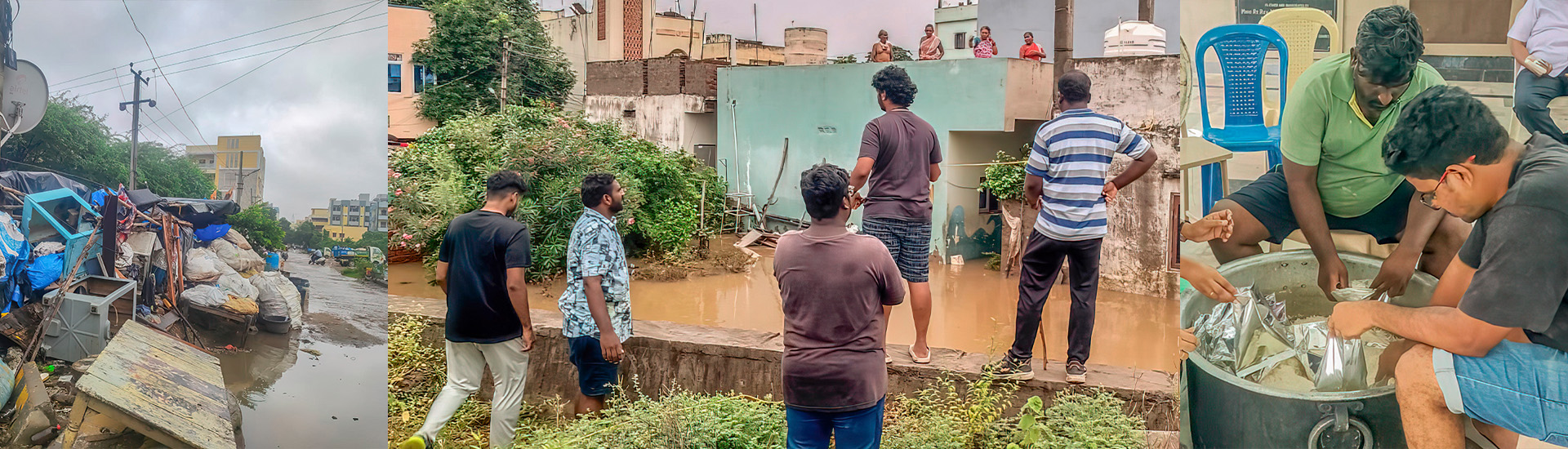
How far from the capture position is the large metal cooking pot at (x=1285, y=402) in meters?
2.84

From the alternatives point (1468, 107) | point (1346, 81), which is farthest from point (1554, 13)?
point (1346, 81)

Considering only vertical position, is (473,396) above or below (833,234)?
below

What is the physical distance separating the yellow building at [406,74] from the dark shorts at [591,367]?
1.57 metres

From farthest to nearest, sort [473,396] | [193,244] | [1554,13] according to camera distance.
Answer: [473,396] < [193,244] < [1554,13]

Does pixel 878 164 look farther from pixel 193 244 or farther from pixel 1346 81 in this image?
pixel 193 244

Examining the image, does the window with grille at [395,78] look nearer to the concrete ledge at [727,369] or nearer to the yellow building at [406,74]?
the yellow building at [406,74]

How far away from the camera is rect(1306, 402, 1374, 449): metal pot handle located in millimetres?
2875

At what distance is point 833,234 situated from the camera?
3004 millimetres

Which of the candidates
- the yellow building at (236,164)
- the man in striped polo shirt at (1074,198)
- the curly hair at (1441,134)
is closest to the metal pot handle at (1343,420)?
the curly hair at (1441,134)

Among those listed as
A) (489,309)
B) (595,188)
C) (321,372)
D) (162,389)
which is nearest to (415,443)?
(321,372)

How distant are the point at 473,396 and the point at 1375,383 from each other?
3.79m

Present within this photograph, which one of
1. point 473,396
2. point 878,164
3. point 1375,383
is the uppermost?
point 878,164

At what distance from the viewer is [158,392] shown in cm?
338

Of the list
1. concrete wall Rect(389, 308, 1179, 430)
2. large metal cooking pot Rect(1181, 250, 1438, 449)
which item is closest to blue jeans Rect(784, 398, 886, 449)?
concrete wall Rect(389, 308, 1179, 430)
